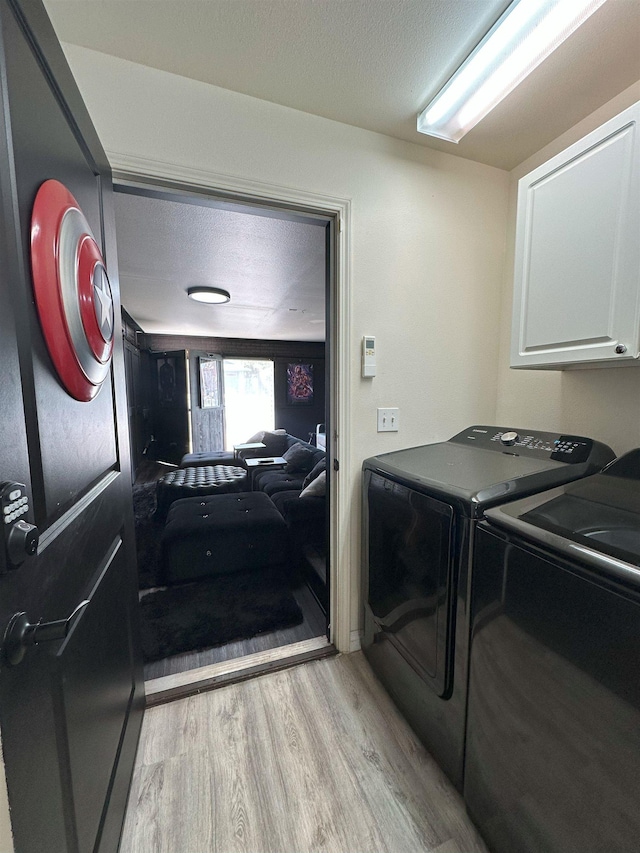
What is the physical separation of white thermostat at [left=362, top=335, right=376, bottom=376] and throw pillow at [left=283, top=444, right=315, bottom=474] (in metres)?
2.48

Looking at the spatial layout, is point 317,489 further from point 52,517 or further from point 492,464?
point 52,517

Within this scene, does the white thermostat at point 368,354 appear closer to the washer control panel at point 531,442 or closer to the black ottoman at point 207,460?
the washer control panel at point 531,442

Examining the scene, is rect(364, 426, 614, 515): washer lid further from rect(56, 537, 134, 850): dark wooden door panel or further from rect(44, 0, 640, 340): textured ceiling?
rect(44, 0, 640, 340): textured ceiling

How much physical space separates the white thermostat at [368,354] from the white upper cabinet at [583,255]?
0.60 metres

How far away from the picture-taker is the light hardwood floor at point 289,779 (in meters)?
1.02

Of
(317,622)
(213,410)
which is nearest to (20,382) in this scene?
(317,622)

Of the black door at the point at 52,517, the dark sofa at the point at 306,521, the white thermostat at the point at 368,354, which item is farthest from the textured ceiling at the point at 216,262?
the dark sofa at the point at 306,521

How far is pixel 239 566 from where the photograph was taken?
2428 mm

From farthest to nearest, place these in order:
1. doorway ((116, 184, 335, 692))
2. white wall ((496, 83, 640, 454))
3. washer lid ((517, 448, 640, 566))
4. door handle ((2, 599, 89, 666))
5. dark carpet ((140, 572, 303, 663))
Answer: dark carpet ((140, 572, 303, 663)) → doorway ((116, 184, 335, 692)) → white wall ((496, 83, 640, 454)) → washer lid ((517, 448, 640, 566)) → door handle ((2, 599, 89, 666))

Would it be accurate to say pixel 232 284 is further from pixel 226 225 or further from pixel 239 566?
pixel 239 566

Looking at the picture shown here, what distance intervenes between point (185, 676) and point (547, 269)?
90.6 inches

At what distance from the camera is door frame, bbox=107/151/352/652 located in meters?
1.28

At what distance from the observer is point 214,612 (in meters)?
2.06

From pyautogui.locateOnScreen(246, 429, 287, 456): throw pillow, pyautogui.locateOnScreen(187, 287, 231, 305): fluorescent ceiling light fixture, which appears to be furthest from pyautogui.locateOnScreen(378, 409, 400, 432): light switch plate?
pyautogui.locateOnScreen(246, 429, 287, 456): throw pillow
